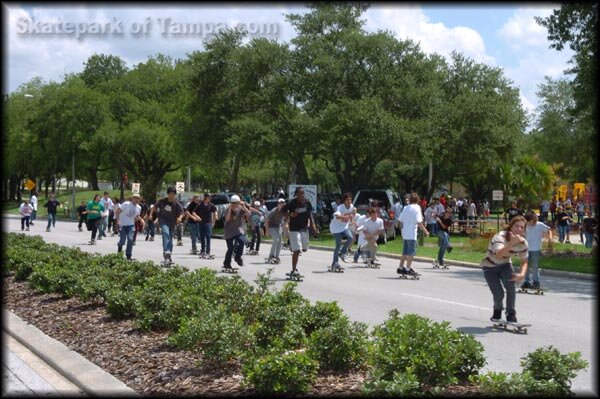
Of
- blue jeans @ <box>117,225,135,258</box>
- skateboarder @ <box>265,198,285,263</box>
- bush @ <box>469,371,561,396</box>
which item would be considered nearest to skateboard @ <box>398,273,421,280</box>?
skateboarder @ <box>265,198,285,263</box>

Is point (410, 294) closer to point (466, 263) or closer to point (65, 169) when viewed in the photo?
point (466, 263)

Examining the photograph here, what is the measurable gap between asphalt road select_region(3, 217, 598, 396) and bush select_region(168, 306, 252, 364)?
104 inches

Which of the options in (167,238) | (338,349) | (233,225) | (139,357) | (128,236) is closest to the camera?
(338,349)

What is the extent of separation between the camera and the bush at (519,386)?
214 inches

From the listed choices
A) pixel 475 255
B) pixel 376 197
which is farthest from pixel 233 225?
pixel 376 197

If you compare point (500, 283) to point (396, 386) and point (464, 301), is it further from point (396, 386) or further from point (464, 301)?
point (396, 386)

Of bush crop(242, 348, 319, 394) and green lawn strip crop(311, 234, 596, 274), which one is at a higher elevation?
bush crop(242, 348, 319, 394)

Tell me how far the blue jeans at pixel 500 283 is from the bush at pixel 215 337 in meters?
4.04

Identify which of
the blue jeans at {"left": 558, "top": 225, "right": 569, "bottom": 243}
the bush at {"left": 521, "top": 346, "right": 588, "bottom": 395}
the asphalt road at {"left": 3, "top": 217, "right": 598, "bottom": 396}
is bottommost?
the asphalt road at {"left": 3, "top": 217, "right": 598, "bottom": 396}

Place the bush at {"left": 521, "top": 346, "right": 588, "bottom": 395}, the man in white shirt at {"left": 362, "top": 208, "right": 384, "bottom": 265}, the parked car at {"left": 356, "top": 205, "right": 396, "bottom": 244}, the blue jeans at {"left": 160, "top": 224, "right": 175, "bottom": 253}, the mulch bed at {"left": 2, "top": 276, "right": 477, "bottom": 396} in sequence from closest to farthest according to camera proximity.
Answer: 1. the bush at {"left": 521, "top": 346, "right": 588, "bottom": 395}
2. the mulch bed at {"left": 2, "top": 276, "right": 477, "bottom": 396}
3. the blue jeans at {"left": 160, "top": 224, "right": 175, "bottom": 253}
4. the man in white shirt at {"left": 362, "top": 208, "right": 384, "bottom": 265}
5. the parked car at {"left": 356, "top": 205, "right": 396, "bottom": 244}

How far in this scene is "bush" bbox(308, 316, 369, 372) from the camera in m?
6.61

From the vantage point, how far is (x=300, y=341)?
723 centimetres

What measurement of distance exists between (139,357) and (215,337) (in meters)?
1.02

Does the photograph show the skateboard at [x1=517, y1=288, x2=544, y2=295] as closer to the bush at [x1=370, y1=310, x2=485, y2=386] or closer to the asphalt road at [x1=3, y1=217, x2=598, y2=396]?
the asphalt road at [x1=3, y1=217, x2=598, y2=396]
